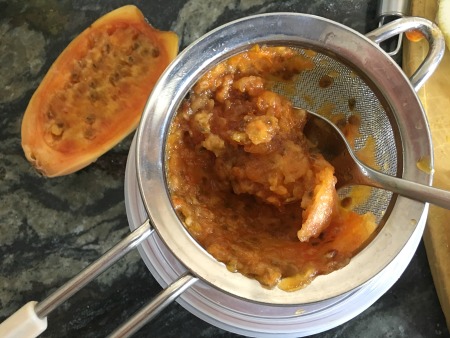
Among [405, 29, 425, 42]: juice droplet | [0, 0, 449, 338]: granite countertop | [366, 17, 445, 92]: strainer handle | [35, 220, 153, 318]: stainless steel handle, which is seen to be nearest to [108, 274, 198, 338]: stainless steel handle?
[35, 220, 153, 318]: stainless steel handle

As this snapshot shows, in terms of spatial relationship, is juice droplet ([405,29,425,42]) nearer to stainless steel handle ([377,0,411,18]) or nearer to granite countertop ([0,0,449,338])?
stainless steel handle ([377,0,411,18])

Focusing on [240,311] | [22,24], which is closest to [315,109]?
[240,311]

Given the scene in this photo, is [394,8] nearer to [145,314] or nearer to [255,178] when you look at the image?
[255,178]

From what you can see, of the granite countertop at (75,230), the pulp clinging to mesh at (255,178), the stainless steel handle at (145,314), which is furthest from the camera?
the granite countertop at (75,230)

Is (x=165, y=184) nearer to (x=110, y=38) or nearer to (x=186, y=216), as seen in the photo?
(x=186, y=216)

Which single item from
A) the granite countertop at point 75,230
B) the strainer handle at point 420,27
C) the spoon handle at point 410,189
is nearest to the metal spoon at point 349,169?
the spoon handle at point 410,189

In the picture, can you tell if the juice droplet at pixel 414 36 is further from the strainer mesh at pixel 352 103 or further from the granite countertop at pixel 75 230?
the granite countertop at pixel 75 230
